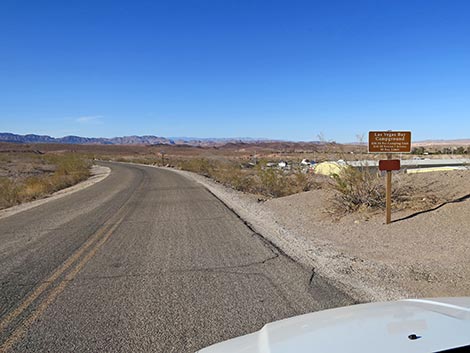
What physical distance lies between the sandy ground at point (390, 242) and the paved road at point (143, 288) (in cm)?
62

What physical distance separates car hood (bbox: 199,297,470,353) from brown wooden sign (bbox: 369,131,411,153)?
597 centimetres

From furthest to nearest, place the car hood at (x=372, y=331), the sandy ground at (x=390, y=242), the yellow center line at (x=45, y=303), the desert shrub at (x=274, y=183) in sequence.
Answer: the desert shrub at (x=274, y=183), the sandy ground at (x=390, y=242), the yellow center line at (x=45, y=303), the car hood at (x=372, y=331)

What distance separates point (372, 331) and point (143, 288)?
400cm

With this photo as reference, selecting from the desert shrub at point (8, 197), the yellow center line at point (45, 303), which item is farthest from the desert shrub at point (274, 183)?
the desert shrub at point (8, 197)

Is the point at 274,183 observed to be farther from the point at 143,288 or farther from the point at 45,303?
the point at 45,303

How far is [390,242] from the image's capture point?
7.93 m

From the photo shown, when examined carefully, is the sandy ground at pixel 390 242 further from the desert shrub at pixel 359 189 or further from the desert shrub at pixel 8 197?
the desert shrub at pixel 8 197

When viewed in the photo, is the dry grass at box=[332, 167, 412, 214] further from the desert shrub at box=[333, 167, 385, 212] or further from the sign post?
the sign post

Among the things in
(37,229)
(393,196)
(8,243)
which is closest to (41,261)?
(8,243)

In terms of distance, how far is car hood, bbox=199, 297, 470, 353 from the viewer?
7.30ft

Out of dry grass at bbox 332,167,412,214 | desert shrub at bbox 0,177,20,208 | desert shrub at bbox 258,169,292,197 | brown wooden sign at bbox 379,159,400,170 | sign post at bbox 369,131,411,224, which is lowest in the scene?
desert shrub at bbox 0,177,20,208

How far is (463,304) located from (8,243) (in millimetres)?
9674

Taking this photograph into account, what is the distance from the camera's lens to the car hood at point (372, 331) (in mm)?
2227

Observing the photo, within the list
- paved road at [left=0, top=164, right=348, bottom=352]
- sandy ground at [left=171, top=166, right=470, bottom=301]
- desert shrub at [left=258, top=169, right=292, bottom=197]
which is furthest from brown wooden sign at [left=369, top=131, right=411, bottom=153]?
desert shrub at [left=258, top=169, right=292, bottom=197]
